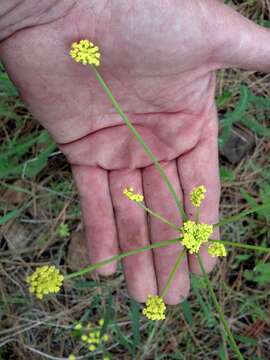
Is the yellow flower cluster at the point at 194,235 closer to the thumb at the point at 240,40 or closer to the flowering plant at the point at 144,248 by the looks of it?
the flowering plant at the point at 144,248

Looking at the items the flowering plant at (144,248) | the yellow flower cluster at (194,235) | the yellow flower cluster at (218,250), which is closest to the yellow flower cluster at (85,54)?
the flowering plant at (144,248)

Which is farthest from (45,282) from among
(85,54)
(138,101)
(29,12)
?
(29,12)

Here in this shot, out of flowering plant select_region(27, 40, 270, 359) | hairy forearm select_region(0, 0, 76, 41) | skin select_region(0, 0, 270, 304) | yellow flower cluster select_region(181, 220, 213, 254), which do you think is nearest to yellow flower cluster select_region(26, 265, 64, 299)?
flowering plant select_region(27, 40, 270, 359)

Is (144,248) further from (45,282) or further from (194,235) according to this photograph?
(45,282)

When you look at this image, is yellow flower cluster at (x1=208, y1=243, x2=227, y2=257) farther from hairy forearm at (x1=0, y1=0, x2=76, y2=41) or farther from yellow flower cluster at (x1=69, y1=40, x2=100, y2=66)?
hairy forearm at (x1=0, y1=0, x2=76, y2=41)

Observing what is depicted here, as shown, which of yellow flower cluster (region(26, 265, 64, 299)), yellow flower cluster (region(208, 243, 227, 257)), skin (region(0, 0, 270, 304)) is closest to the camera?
yellow flower cluster (region(26, 265, 64, 299))

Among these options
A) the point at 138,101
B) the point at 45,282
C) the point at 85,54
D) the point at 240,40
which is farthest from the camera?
the point at 138,101

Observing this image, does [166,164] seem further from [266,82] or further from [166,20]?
[266,82]
